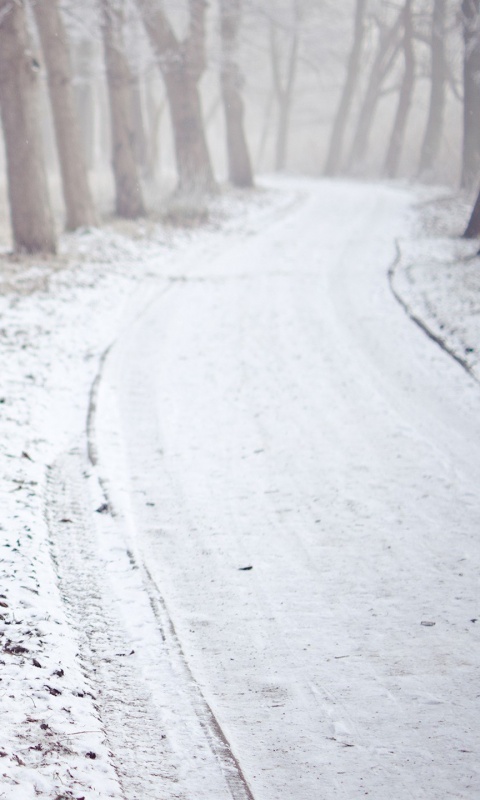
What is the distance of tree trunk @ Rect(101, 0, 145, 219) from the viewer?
13148 mm

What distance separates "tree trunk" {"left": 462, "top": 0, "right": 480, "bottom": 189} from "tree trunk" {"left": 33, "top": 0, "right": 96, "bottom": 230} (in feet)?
26.8

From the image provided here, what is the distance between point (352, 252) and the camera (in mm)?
11859

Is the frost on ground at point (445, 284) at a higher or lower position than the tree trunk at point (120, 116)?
lower

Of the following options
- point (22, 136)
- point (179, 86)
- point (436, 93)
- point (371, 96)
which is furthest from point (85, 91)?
point (22, 136)

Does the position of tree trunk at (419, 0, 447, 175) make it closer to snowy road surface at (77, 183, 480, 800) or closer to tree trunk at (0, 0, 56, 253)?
tree trunk at (0, 0, 56, 253)

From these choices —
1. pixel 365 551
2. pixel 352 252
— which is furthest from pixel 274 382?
pixel 352 252

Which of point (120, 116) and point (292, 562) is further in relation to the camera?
point (120, 116)

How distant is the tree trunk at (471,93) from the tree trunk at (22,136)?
9.13 m

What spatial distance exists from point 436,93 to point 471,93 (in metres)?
8.80

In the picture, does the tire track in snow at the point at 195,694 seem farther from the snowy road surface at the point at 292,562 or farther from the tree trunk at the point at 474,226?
the tree trunk at the point at 474,226

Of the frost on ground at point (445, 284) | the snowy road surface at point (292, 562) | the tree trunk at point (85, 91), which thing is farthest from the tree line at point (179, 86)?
the snowy road surface at point (292, 562)

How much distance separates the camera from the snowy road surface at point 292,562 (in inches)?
107

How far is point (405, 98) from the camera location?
86.9 feet

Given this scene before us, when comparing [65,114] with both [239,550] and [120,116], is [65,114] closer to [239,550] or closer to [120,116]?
[120,116]
